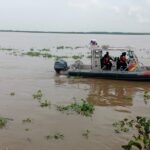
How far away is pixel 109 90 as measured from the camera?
57.8 feet

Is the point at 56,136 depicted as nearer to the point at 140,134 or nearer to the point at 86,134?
the point at 86,134

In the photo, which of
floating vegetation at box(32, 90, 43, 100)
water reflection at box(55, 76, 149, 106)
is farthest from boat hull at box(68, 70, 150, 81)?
floating vegetation at box(32, 90, 43, 100)

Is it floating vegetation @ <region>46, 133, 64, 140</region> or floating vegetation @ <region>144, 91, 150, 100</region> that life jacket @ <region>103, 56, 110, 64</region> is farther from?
floating vegetation @ <region>46, 133, 64, 140</region>

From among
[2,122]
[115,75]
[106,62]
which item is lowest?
[2,122]

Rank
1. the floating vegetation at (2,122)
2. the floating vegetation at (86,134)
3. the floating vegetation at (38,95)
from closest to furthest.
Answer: the floating vegetation at (86,134)
the floating vegetation at (2,122)
the floating vegetation at (38,95)

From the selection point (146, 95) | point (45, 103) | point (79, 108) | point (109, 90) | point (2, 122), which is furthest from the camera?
point (109, 90)

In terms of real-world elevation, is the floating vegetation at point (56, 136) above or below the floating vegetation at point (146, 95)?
below

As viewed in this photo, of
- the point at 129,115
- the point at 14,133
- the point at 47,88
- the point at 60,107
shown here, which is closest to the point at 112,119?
the point at 129,115

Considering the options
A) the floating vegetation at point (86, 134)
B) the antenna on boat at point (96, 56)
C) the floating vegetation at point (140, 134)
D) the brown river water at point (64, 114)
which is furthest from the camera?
the antenna on boat at point (96, 56)

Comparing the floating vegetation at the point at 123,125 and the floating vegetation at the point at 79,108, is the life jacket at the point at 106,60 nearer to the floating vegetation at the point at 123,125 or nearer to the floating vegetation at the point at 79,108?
the floating vegetation at the point at 79,108

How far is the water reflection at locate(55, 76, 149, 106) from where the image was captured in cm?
1491

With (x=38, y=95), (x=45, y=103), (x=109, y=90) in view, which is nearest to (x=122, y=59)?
(x=109, y=90)

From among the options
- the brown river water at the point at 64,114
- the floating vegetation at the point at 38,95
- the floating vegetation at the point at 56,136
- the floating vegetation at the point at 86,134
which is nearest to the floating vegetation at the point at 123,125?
the brown river water at the point at 64,114

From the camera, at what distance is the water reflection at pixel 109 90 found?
14914 mm
